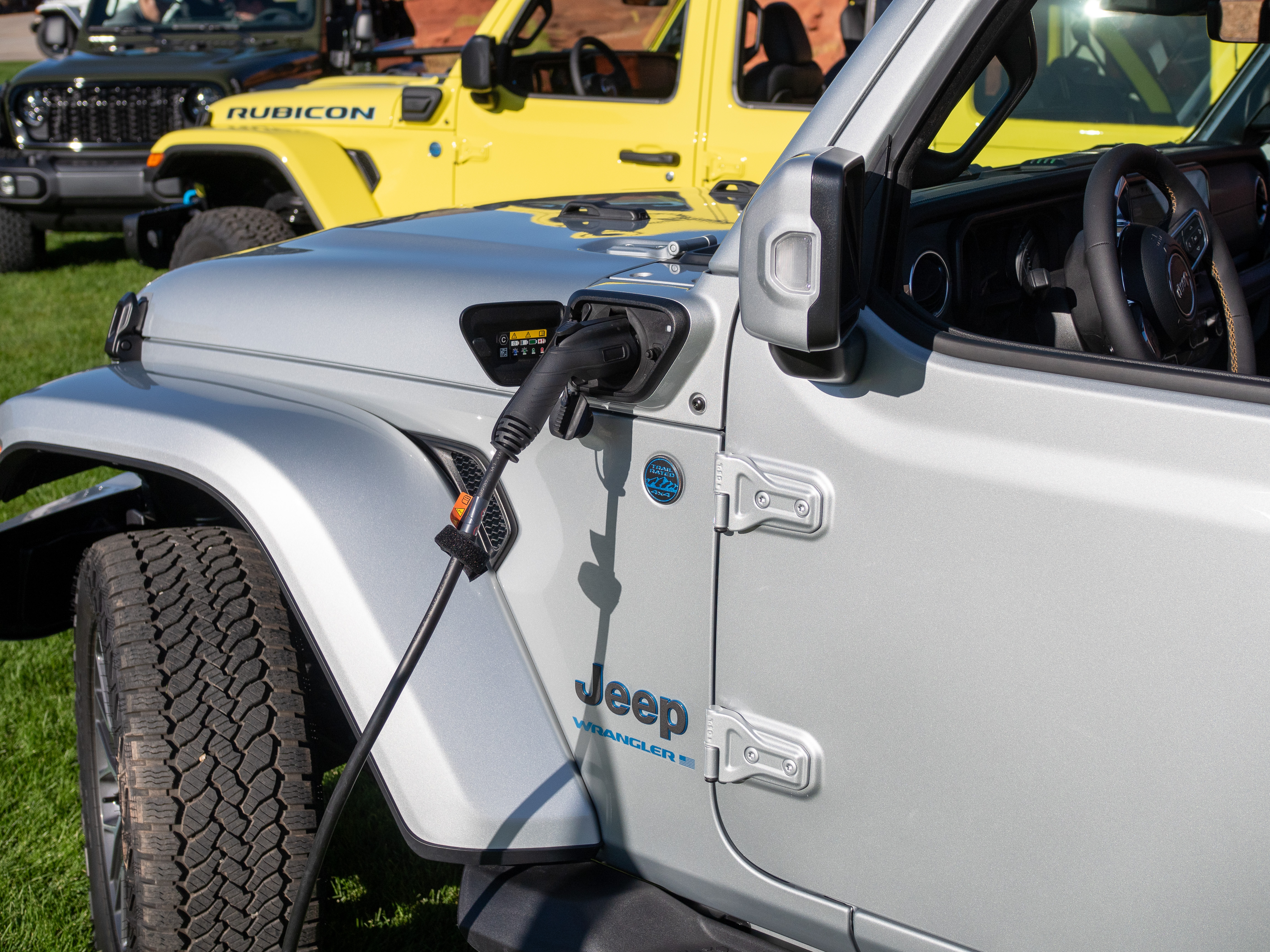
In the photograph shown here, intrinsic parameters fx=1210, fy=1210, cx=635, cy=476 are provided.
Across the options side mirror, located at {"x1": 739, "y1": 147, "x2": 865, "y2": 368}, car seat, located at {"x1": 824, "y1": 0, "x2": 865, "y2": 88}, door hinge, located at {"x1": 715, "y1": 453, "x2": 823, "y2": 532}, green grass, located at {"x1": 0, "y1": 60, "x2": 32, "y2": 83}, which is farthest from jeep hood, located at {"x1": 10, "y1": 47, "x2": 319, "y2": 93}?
green grass, located at {"x1": 0, "y1": 60, "x2": 32, "y2": 83}

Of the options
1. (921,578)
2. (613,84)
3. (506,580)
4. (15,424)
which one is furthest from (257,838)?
(613,84)

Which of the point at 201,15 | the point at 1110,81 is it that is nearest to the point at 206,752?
Result: the point at 1110,81

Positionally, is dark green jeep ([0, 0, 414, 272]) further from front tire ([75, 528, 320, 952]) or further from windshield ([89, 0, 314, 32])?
front tire ([75, 528, 320, 952])

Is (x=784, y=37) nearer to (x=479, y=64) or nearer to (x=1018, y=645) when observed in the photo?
(x=479, y=64)

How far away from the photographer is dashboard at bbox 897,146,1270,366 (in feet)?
5.32

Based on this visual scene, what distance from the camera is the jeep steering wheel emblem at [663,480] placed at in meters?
1.53

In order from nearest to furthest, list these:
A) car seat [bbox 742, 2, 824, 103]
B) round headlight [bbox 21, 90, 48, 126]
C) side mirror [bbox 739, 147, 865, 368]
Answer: side mirror [bbox 739, 147, 865, 368]
car seat [bbox 742, 2, 824, 103]
round headlight [bbox 21, 90, 48, 126]

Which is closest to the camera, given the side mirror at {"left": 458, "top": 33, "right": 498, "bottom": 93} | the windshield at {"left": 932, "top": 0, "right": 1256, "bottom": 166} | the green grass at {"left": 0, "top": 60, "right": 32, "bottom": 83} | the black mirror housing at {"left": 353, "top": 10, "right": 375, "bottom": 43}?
the windshield at {"left": 932, "top": 0, "right": 1256, "bottom": 166}

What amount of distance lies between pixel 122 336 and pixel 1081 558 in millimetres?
1774

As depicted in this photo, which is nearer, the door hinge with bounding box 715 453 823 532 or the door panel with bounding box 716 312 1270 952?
the door panel with bounding box 716 312 1270 952

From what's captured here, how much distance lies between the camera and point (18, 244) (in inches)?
348

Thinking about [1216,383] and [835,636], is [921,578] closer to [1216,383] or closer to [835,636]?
[835,636]

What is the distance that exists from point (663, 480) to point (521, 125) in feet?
12.0

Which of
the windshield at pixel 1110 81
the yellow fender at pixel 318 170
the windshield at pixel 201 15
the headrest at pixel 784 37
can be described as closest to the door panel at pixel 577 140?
the headrest at pixel 784 37
